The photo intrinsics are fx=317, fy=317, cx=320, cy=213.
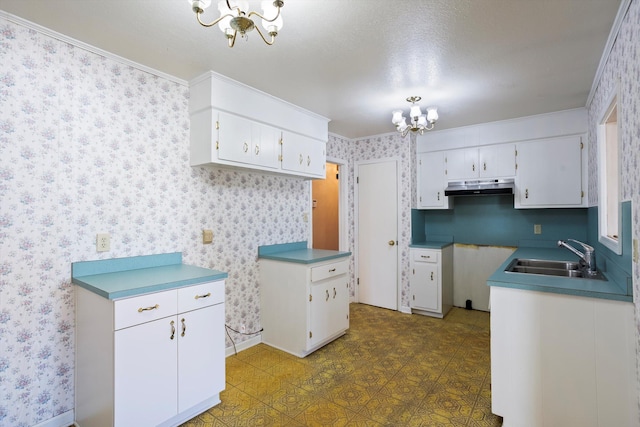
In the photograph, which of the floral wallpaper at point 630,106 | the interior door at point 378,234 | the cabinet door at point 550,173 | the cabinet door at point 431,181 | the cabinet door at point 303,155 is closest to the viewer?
the floral wallpaper at point 630,106

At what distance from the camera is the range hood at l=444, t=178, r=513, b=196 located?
3569 mm

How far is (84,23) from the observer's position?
1788mm

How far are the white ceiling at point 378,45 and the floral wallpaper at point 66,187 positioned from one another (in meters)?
0.20

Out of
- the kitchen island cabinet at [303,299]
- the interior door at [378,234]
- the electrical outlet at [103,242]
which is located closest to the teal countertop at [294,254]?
the kitchen island cabinet at [303,299]

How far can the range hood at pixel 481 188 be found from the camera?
3569 millimetres

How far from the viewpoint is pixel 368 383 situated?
2410mm

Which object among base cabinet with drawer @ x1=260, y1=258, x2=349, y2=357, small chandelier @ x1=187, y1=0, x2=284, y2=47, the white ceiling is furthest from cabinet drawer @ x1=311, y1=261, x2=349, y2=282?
small chandelier @ x1=187, y1=0, x2=284, y2=47

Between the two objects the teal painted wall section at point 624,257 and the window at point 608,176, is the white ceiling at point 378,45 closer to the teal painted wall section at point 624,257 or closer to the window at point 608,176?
the window at point 608,176

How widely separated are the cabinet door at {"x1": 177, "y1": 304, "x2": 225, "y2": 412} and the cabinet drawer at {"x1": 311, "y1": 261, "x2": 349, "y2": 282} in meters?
0.96

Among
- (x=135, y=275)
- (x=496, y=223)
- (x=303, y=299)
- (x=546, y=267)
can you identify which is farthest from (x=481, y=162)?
(x=135, y=275)

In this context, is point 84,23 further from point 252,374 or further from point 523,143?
point 523,143

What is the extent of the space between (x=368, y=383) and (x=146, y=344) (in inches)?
62.5

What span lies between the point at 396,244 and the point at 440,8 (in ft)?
9.77

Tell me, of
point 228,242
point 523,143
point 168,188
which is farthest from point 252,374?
point 523,143
